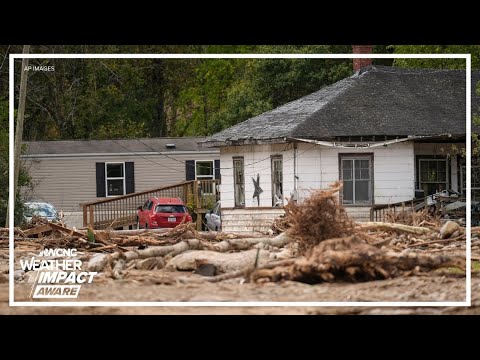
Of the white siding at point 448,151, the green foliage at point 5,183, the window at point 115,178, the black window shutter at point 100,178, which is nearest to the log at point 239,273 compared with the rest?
the white siding at point 448,151

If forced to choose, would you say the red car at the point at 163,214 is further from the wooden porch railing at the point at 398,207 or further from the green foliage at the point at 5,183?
the wooden porch railing at the point at 398,207

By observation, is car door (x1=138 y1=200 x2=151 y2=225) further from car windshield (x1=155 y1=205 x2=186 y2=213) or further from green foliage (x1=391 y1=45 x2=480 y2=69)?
green foliage (x1=391 y1=45 x2=480 y2=69)

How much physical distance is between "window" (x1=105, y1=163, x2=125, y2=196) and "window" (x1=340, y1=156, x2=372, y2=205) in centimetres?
859

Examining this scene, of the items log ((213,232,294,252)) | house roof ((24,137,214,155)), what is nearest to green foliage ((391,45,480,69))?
house roof ((24,137,214,155))

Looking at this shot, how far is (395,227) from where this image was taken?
19.5m

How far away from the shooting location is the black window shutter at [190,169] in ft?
84.9

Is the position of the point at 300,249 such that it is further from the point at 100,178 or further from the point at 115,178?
A: the point at 115,178

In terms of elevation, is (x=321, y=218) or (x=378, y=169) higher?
(x=378, y=169)

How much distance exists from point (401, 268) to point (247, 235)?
482cm

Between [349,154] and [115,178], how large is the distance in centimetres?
1301

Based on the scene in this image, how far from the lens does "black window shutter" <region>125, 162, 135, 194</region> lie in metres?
25.9

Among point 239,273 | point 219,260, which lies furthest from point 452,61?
point 239,273

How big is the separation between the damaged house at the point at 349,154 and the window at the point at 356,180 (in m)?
0.02

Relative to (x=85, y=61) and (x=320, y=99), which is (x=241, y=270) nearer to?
(x=320, y=99)
